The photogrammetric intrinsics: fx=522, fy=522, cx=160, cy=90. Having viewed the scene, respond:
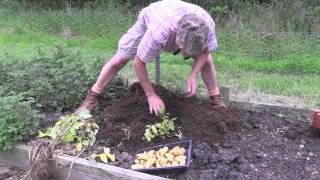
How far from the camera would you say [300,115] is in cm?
472

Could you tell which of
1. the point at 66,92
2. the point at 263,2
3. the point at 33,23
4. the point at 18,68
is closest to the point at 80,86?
the point at 66,92

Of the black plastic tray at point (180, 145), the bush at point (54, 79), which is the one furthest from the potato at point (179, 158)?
the bush at point (54, 79)

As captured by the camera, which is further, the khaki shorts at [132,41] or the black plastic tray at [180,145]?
the khaki shorts at [132,41]

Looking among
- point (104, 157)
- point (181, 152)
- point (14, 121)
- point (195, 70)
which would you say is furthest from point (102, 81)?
point (181, 152)

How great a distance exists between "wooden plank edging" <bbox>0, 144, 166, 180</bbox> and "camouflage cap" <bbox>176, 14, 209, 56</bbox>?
0.94m

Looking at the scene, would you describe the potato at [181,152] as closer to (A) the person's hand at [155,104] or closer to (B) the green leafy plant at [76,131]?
(A) the person's hand at [155,104]

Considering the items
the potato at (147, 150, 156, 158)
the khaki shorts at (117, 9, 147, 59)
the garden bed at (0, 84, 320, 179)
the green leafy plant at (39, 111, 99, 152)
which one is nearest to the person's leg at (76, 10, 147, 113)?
the khaki shorts at (117, 9, 147, 59)

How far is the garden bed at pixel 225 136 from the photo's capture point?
3.64 m

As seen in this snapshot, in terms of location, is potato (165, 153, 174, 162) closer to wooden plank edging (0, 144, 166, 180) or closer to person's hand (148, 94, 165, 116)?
wooden plank edging (0, 144, 166, 180)

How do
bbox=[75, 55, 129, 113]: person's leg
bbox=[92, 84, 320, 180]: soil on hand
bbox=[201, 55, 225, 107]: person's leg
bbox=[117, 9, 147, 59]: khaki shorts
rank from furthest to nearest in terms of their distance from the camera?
bbox=[75, 55, 129, 113]: person's leg, bbox=[201, 55, 225, 107]: person's leg, bbox=[117, 9, 147, 59]: khaki shorts, bbox=[92, 84, 320, 180]: soil on hand

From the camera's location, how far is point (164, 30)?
3.87 meters

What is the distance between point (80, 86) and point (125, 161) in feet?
4.86

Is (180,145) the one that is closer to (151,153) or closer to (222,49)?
(151,153)

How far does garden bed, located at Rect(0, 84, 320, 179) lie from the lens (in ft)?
12.0
